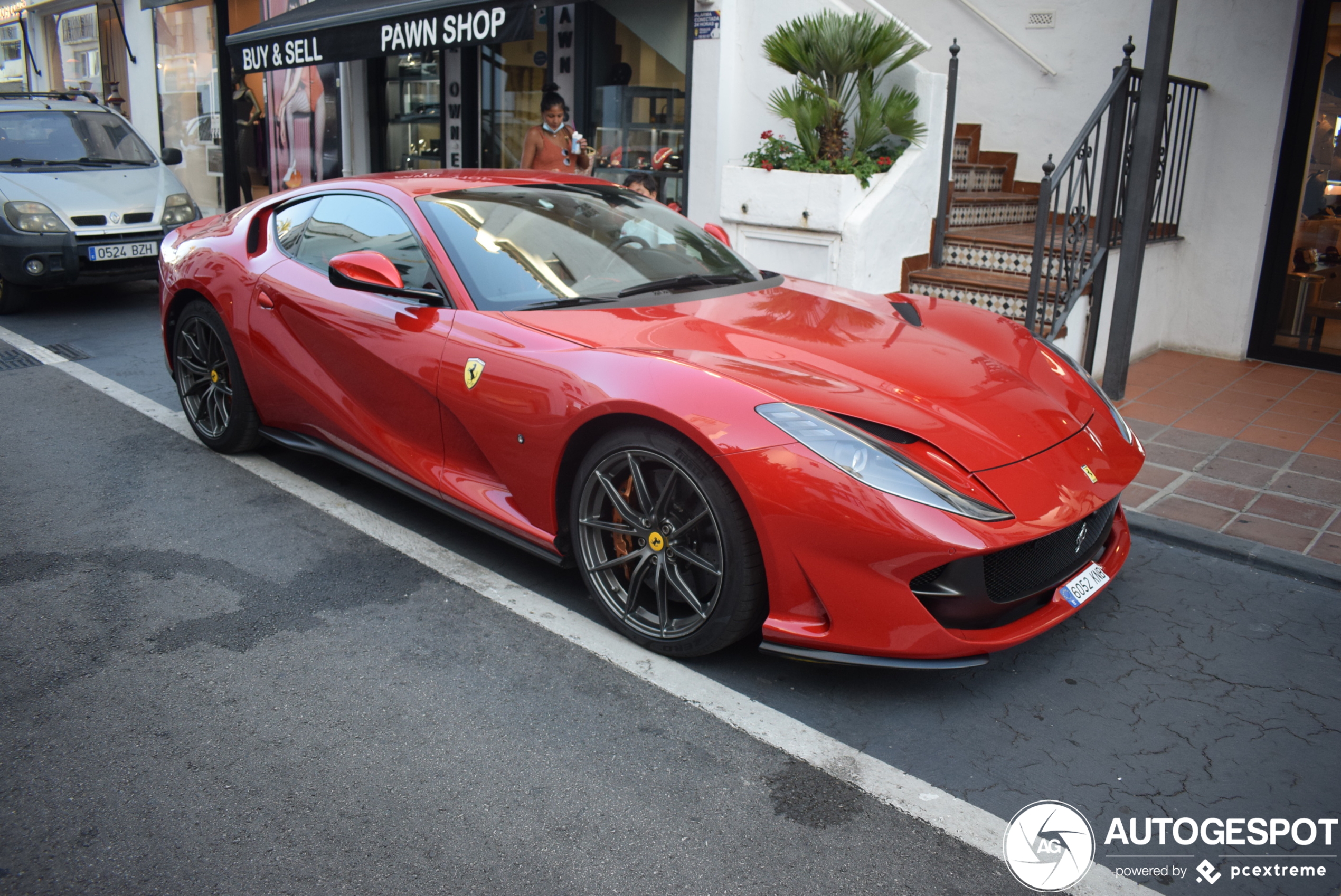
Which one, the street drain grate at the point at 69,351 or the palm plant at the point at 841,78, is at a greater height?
the palm plant at the point at 841,78

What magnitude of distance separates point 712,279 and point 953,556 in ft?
6.08

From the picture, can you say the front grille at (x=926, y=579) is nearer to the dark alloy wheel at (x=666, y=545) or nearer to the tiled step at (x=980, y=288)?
the dark alloy wheel at (x=666, y=545)

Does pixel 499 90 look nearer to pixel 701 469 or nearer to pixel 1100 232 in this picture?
pixel 1100 232

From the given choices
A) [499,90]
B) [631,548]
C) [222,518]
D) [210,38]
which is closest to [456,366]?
[631,548]

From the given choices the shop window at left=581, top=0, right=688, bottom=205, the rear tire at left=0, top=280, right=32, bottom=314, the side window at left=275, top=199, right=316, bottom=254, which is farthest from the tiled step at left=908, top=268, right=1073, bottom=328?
the rear tire at left=0, top=280, right=32, bottom=314

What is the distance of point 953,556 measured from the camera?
8.61 ft

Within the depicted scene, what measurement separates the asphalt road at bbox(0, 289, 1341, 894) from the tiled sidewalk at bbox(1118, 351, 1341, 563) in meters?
0.59

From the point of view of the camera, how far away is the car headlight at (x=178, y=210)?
A: 9.17 metres

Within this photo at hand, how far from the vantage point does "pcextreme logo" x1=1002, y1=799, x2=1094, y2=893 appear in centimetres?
230

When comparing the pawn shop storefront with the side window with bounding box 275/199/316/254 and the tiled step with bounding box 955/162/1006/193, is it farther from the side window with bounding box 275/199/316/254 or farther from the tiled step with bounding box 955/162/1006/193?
the side window with bounding box 275/199/316/254

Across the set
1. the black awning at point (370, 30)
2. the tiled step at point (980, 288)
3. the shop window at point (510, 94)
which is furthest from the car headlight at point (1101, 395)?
the shop window at point (510, 94)

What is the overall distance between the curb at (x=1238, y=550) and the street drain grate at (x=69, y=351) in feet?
22.3

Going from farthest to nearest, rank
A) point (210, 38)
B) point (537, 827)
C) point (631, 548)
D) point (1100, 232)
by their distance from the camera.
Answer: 1. point (210, 38)
2. point (1100, 232)
3. point (631, 548)
4. point (537, 827)

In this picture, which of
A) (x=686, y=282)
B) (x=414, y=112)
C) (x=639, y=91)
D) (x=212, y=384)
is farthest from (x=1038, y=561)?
(x=414, y=112)
